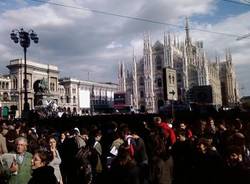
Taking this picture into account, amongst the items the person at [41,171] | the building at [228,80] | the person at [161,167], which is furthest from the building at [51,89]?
the person at [41,171]

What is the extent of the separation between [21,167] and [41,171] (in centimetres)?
69

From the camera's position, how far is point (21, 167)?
14.9 ft

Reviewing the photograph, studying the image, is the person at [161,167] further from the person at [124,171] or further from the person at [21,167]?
the person at [21,167]

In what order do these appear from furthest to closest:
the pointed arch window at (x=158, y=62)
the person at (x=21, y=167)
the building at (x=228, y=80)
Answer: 1. the building at (x=228, y=80)
2. the pointed arch window at (x=158, y=62)
3. the person at (x=21, y=167)

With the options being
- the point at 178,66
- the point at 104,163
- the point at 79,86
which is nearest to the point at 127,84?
the point at 178,66

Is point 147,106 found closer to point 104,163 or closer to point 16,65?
point 16,65

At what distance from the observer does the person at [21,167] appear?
177 inches

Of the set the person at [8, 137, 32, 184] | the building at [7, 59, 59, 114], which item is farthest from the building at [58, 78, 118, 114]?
the person at [8, 137, 32, 184]

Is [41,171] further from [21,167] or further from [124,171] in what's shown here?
[124,171]

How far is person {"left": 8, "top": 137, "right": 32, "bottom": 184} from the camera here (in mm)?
4492

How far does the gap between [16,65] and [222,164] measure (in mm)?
78266

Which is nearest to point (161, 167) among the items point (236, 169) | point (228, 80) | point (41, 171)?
point (236, 169)

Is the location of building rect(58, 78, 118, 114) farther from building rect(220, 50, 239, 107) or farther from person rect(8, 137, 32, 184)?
person rect(8, 137, 32, 184)

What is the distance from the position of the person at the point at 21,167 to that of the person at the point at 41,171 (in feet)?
0.84
